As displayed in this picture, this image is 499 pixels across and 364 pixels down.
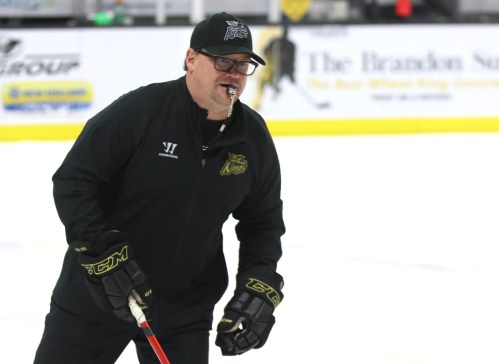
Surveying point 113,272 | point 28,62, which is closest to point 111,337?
point 113,272

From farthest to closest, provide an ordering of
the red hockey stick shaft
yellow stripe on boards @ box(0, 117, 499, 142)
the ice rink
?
yellow stripe on boards @ box(0, 117, 499, 142) < the ice rink < the red hockey stick shaft

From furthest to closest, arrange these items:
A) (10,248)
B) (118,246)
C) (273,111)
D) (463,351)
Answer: (273,111) → (10,248) → (463,351) → (118,246)

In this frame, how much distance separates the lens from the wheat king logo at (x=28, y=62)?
31.7 feet

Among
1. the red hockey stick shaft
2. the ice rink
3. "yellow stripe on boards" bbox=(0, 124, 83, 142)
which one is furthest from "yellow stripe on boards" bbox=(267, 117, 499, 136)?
the red hockey stick shaft

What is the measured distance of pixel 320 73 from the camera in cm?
1016

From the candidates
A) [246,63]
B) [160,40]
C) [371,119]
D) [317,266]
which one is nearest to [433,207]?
[317,266]

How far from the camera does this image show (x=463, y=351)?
156 inches

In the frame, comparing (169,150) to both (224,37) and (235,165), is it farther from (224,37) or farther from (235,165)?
(224,37)

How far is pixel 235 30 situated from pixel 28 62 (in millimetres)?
7641

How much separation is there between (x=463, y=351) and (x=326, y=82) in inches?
251

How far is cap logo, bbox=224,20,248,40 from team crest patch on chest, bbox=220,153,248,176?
0.97 feet

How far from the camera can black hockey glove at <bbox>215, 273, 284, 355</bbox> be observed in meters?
2.52

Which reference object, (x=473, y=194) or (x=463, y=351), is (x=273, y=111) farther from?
(x=463, y=351)

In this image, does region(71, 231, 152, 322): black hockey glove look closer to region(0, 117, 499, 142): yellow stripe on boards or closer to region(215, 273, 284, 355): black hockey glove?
region(215, 273, 284, 355): black hockey glove
